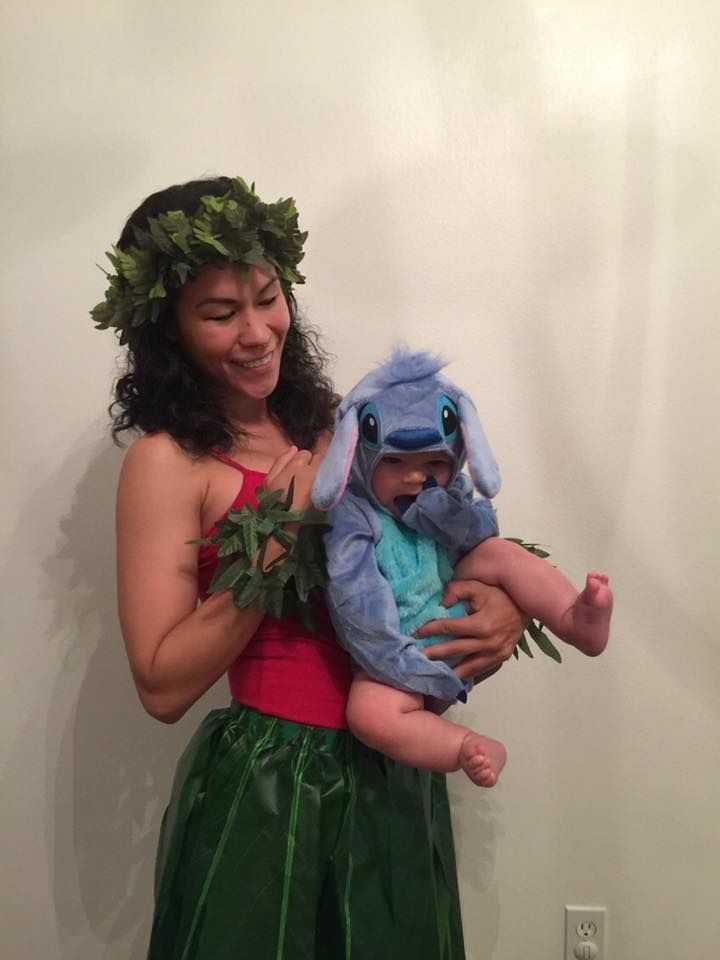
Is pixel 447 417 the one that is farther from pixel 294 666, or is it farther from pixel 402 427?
pixel 294 666

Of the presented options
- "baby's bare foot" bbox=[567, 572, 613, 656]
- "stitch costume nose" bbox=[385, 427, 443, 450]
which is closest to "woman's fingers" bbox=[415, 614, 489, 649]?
"baby's bare foot" bbox=[567, 572, 613, 656]

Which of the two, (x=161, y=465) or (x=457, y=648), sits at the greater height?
(x=161, y=465)

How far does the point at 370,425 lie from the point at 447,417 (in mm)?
87

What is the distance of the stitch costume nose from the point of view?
2.90ft

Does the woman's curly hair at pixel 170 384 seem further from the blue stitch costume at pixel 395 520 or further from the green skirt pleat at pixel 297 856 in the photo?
the green skirt pleat at pixel 297 856

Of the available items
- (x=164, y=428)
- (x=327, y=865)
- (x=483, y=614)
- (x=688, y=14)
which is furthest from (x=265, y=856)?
(x=688, y=14)

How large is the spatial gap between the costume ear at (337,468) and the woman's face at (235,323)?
20 cm

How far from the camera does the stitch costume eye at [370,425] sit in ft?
2.96

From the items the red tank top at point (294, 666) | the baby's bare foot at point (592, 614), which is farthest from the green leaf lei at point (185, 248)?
the baby's bare foot at point (592, 614)

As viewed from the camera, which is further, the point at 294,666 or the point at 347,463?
the point at 294,666

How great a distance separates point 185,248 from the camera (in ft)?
3.16

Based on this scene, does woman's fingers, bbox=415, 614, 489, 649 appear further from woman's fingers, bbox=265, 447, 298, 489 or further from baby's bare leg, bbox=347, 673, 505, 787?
woman's fingers, bbox=265, 447, 298, 489

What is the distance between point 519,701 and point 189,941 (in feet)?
2.25

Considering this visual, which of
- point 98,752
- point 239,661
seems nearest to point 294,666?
point 239,661
